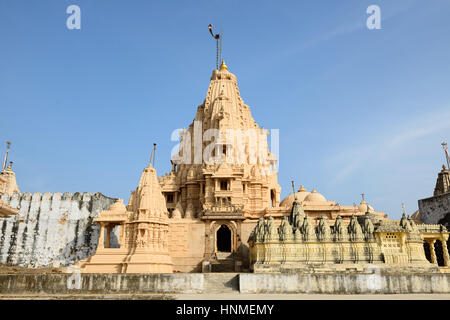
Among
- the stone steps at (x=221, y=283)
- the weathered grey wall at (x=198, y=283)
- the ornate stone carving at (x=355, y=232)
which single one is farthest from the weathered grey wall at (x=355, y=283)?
the ornate stone carving at (x=355, y=232)

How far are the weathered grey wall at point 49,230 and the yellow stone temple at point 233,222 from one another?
18.8 ft

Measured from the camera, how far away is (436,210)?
127 feet

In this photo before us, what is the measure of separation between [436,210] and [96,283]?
115 ft

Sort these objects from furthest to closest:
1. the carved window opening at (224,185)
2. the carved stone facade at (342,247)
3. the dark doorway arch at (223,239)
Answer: the carved window opening at (224,185)
the dark doorway arch at (223,239)
the carved stone facade at (342,247)

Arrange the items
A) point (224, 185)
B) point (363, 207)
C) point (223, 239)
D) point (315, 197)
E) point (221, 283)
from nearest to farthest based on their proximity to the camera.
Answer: point (221, 283)
point (223, 239)
point (224, 185)
point (363, 207)
point (315, 197)

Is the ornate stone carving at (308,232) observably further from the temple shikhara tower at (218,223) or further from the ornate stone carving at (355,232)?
the ornate stone carving at (355,232)

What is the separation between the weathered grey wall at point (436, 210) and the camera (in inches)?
1471

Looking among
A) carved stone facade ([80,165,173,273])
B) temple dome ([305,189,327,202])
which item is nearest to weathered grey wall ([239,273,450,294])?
carved stone facade ([80,165,173,273])

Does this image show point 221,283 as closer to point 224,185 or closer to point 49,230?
point 224,185

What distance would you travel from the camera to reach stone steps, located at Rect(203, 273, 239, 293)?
18953mm

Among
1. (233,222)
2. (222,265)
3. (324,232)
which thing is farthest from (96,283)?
(324,232)

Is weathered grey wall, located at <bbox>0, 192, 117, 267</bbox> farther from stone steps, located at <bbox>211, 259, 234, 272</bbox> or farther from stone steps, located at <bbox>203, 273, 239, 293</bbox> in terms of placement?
stone steps, located at <bbox>203, 273, 239, 293</bbox>

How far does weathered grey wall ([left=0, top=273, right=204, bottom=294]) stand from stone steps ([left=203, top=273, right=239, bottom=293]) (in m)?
1.04
